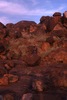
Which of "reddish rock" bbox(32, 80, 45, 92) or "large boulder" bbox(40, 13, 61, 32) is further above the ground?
"large boulder" bbox(40, 13, 61, 32)

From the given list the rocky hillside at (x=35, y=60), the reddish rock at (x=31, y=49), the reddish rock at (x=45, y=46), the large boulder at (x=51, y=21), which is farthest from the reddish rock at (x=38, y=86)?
the large boulder at (x=51, y=21)

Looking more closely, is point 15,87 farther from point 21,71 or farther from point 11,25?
point 11,25

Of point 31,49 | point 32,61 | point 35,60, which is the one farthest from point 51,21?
point 32,61

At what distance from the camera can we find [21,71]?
13727mm

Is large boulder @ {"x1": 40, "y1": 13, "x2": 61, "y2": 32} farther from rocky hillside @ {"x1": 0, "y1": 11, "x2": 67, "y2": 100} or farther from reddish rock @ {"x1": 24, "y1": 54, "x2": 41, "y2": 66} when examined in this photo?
reddish rock @ {"x1": 24, "y1": 54, "x2": 41, "y2": 66}

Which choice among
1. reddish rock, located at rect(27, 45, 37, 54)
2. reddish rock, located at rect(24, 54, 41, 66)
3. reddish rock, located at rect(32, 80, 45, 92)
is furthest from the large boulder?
reddish rock, located at rect(32, 80, 45, 92)

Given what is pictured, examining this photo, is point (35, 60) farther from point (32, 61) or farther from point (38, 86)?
point (38, 86)

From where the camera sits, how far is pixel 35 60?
15000 mm

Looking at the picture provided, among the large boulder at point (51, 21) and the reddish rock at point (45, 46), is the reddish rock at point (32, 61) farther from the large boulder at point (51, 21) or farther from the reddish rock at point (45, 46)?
the large boulder at point (51, 21)

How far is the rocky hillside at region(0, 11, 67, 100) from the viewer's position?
10220 mm

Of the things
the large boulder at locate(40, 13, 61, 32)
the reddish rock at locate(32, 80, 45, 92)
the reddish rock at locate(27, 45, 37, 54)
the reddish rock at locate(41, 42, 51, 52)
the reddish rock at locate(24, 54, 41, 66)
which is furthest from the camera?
the large boulder at locate(40, 13, 61, 32)

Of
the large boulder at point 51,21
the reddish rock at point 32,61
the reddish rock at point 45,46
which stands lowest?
the reddish rock at point 32,61

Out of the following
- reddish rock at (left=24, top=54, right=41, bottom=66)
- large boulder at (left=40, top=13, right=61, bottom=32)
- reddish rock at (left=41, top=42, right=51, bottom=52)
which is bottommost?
reddish rock at (left=24, top=54, right=41, bottom=66)

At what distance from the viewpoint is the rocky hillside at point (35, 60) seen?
10220mm
